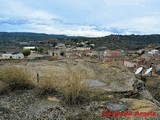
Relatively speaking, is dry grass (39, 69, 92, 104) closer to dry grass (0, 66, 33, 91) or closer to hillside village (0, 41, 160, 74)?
dry grass (0, 66, 33, 91)

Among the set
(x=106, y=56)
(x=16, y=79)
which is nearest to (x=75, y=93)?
(x=16, y=79)

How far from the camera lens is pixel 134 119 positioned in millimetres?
4234

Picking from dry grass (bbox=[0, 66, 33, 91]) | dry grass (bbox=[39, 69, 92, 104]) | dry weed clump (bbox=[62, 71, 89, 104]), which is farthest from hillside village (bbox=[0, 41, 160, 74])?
dry weed clump (bbox=[62, 71, 89, 104])

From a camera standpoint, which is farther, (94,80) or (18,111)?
(94,80)

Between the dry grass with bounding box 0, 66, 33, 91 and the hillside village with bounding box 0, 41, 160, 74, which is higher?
the dry grass with bounding box 0, 66, 33, 91

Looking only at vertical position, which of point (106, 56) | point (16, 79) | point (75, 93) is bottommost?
point (106, 56)

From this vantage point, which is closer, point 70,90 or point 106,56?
point 70,90

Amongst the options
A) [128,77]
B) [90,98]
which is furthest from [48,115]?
[128,77]

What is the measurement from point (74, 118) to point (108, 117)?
579mm

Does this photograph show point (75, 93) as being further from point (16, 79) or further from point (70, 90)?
point (16, 79)

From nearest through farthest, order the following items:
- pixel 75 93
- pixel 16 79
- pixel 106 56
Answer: pixel 75 93 → pixel 16 79 → pixel 106 56

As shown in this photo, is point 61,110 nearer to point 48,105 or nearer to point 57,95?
point 48,105

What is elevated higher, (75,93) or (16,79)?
(16,79)

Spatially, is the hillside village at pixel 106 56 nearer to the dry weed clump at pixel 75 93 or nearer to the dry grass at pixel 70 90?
the dry grass at pixel 70 90
